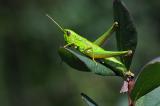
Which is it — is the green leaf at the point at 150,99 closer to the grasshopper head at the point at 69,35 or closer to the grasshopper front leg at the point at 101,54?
the grasshopper front leg at the point at 101,54

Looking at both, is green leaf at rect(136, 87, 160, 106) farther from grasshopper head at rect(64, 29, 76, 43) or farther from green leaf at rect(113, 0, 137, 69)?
grasshopper head at rect(64, 29, 76, 43)

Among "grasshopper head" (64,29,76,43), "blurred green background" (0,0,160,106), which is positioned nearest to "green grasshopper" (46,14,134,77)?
"grasshopper head" (64,29,76,43)

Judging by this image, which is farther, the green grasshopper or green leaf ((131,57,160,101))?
the green grasshopper

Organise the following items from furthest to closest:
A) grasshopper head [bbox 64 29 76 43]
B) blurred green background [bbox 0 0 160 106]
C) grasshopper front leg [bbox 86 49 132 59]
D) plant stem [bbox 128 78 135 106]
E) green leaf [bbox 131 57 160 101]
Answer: blurred green background [bbox 0 0 160 106] → grasshopper head [bbox 64 29 76 43] → grasshopper front leg [bbox 86 49 132 59] → plant stem [bbox 128 78 135 106] → green leaf [bbox 131 57 160 101]

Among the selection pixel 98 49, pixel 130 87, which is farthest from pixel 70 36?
pixel 130 87

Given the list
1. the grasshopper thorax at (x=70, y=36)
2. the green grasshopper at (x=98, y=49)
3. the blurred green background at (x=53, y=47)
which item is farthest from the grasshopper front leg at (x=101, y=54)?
the blurred green background at (x=53, y=47)

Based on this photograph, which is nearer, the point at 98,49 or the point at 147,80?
the point at 147,80

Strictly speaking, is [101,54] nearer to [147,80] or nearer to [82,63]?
[82,63]
